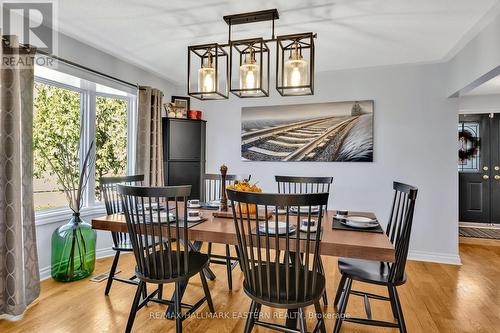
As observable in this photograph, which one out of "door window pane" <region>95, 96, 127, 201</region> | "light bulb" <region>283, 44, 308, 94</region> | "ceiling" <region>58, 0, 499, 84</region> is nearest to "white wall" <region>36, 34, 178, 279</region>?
"ceiling" <region>58, 0, 499, 84</region>

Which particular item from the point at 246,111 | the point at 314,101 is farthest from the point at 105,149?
the point at 314,101

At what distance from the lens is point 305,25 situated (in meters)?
2.59

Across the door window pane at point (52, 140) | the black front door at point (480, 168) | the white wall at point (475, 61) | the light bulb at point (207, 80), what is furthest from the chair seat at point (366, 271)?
the black front door at point (480, 168)

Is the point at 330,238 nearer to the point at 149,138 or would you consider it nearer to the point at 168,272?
the point at 168,272

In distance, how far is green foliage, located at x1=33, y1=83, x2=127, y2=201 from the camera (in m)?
3.00

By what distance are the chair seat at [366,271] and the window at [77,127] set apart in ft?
9.54

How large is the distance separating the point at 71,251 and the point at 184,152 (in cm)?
195

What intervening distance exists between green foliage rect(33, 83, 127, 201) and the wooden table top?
131cm

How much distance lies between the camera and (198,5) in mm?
2285

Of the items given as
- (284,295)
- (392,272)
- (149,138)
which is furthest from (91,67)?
(392,272)

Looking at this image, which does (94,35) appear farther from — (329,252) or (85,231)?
(329,252)

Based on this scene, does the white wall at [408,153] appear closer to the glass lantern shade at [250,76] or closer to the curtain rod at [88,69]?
the glass lantern shade at [250,76]

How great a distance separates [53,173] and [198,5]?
2.32 meters

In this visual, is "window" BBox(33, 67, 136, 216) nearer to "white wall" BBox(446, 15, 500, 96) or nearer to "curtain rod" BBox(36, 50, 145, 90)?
"curtain rod" BBox(36, 50, 145, 90)
